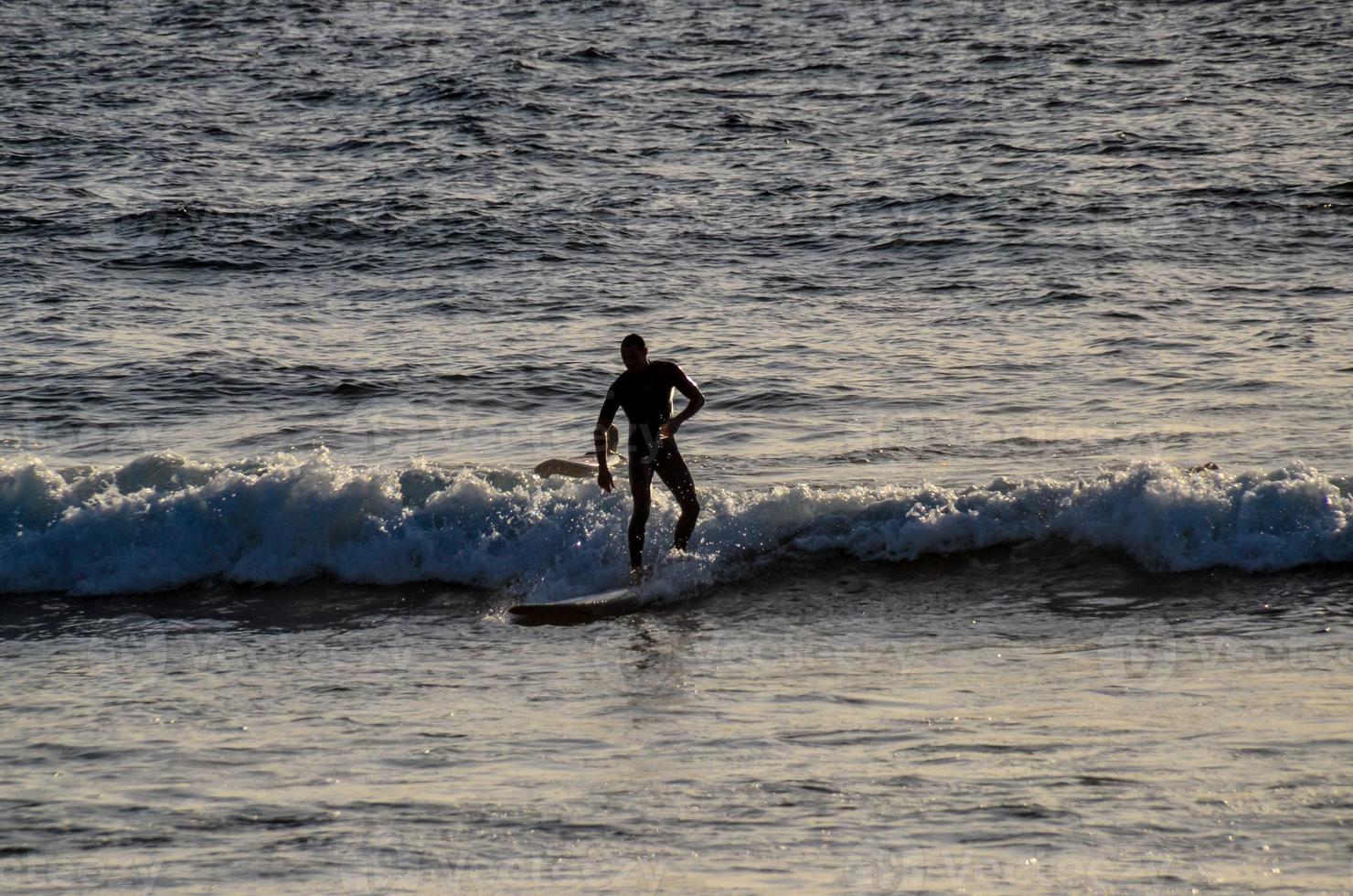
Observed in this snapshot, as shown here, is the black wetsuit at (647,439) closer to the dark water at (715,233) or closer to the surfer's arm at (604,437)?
the surfer's arm at (604,437)

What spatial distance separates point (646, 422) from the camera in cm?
1022

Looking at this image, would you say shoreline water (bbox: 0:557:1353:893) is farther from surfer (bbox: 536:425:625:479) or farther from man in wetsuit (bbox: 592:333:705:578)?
surfer (bbox: 536:425:625:479)

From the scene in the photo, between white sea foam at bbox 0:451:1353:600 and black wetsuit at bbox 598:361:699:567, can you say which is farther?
white sea foam at bbox 0:451:1353:600

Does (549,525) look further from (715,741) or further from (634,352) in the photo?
(715,741)

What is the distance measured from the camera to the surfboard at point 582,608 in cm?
987

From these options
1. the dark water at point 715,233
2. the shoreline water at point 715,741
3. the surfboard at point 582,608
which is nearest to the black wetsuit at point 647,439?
the surfboard at point 582,608

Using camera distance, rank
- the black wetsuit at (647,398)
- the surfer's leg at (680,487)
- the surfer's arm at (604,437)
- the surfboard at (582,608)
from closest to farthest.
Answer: the surfboard at (582,608) → the surfer's arm at (604,437) → the black wetsuit at (647,398) → the surfer's leg at (680,487)

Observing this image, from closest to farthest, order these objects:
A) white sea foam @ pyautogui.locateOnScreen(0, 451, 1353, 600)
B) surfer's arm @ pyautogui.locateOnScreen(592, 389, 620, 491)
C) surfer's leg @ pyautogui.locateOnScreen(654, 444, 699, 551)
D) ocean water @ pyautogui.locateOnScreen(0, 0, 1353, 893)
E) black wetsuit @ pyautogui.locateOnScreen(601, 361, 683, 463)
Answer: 1. ocean water @ pyautogui.locateOnScreen(0, 0, 1353, 893)
2. surfer's arm @ pyautogui.locateOnScreen(592, 389, 620, 491)
3. black wetsuit @ pyautogui.locateOnScreen(601, 361, 683, 463)
4. surfer's leg @ pyautogui.locateOnScreen(654, 444, 699, 551)
5. white sea foam @ pyautogui.locateOnScreen(0, 451, 1353, 600)

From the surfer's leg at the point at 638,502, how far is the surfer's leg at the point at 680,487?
0.11m

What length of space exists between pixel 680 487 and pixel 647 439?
0.50 meters

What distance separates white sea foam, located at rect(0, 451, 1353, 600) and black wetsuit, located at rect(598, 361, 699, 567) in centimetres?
52

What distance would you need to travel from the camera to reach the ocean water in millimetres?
6262

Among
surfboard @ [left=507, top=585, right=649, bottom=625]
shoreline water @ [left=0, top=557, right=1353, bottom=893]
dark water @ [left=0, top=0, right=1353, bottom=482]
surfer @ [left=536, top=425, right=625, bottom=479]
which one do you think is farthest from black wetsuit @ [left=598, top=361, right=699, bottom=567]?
dark water @ [left=0, top=0, right=1353, bottom=482]

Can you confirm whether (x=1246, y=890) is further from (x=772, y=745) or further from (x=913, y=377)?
(x=913, y=377)
